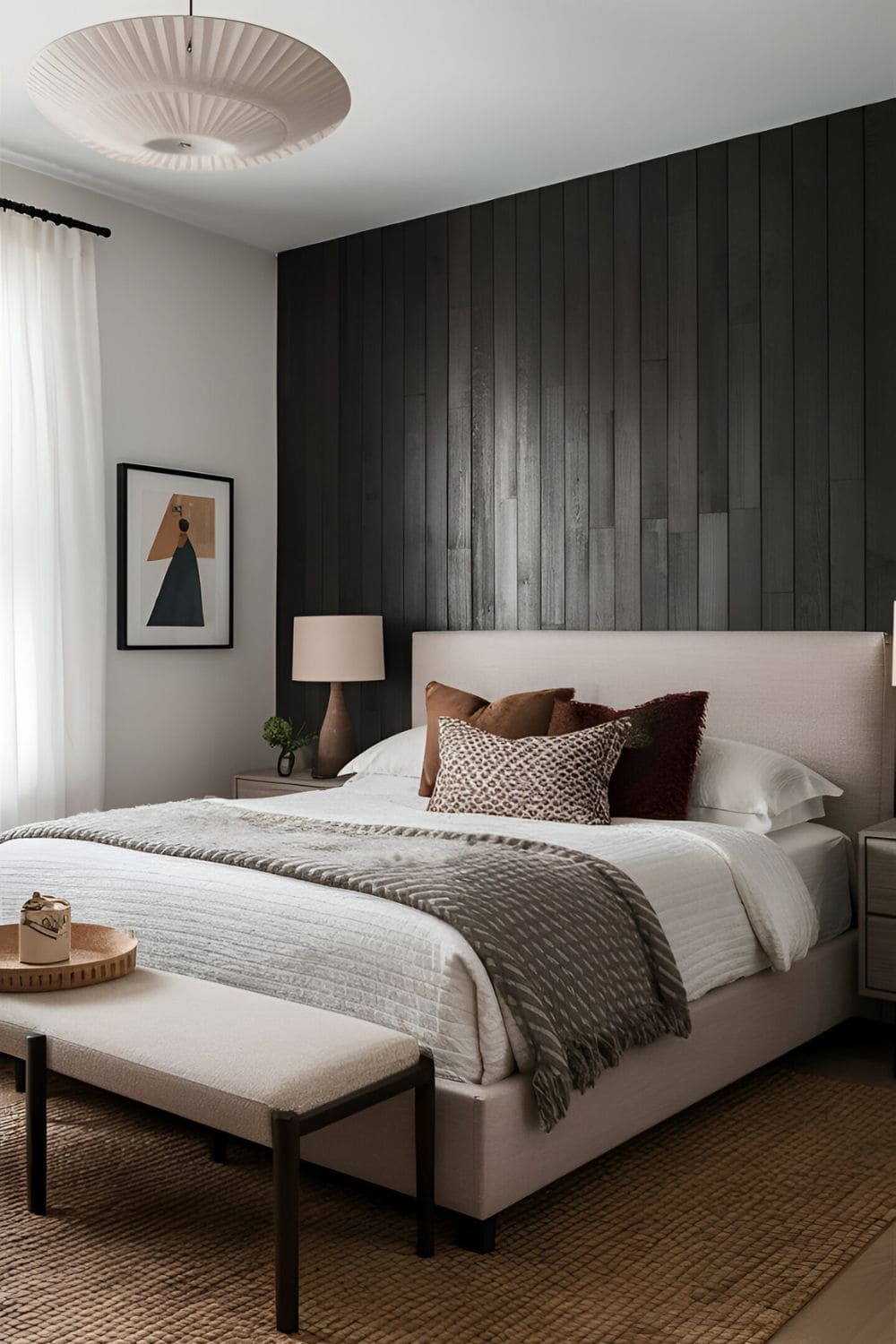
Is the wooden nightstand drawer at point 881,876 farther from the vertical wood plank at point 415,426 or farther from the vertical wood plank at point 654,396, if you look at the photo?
the vertical wood plank at point 415,426

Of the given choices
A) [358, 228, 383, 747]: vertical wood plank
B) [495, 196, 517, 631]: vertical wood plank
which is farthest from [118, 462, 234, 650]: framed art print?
[495, 196, 517, 631]: vertical wood plank

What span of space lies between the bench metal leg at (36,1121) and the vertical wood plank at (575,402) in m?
2.63

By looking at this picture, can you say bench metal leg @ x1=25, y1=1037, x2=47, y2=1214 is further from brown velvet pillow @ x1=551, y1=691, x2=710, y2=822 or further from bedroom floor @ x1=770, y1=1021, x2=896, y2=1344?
brown velvet pillow @ x1=551, y1=691, x2=710, y2=822

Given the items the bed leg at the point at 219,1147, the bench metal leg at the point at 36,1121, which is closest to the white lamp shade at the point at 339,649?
the bed leg at the point at 219,1147

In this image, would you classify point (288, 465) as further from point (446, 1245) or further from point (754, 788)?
point (446, 1245)

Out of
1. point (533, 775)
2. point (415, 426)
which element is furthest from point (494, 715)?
point (415, 426)

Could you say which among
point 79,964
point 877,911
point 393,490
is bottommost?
point 877,911

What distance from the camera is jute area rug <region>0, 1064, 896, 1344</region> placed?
1993 millimetres

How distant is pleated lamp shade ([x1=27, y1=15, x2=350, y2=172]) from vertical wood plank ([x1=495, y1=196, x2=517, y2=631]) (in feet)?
6.09

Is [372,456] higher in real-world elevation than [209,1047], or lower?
higher

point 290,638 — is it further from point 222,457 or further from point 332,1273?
point 332,1273

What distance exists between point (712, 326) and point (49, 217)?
231cm

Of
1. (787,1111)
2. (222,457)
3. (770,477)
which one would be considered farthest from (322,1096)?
(222,457)

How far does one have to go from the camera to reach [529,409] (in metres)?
4.50
